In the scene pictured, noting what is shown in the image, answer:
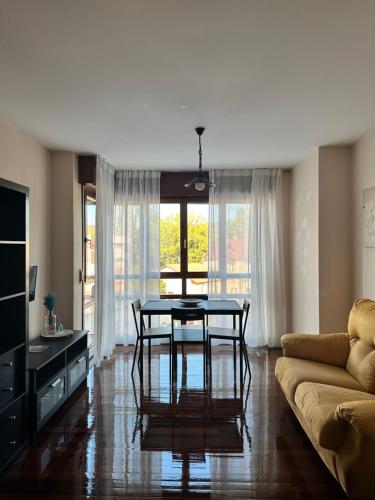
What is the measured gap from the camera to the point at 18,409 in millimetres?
2588

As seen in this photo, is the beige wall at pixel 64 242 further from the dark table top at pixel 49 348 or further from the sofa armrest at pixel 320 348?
the sofa armrest at pixel 320 348

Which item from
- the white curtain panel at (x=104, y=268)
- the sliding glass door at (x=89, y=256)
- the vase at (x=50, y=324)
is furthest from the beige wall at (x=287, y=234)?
the vase at (x=50, y=324)

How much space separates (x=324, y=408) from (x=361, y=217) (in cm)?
254

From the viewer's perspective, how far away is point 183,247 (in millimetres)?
5816

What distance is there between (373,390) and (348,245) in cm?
205

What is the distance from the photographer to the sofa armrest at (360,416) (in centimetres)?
185

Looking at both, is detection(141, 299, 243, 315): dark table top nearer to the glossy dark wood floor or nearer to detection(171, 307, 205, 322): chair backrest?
detection(171, 307, 205, 322): chair backrest

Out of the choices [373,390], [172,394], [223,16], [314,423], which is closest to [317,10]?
[223,16]

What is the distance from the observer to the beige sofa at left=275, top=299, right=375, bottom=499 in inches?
74.1

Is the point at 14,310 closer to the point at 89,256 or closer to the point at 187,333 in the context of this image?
the point at 187,333

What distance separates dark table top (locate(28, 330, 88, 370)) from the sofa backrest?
2514mm

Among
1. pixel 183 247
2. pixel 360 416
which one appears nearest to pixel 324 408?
pixel 360 416

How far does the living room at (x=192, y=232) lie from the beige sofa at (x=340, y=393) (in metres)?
A: 0.02

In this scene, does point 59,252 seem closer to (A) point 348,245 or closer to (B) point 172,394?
(B) point 172,394
